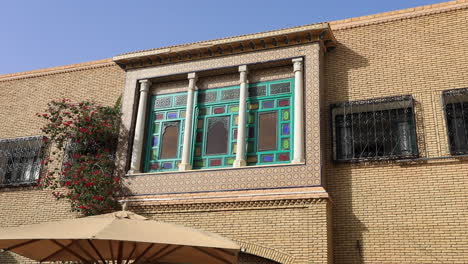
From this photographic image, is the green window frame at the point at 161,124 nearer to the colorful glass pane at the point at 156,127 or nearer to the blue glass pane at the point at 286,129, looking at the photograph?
the colorful glass pane at the point at 156,127

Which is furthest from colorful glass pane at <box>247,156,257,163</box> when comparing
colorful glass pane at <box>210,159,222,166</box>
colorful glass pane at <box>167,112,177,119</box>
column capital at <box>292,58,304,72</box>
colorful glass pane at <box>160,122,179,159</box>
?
colorful glass pane at <box>167,112,177,119</box>

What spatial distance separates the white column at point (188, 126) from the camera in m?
10.9

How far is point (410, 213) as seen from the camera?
9203 mm

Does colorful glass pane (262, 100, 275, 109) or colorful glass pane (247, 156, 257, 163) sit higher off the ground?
colorful glass pane (262, 100, 275, 109)

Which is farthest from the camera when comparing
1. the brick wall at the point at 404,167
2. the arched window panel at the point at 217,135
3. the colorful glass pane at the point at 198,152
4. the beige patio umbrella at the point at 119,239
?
the colorful glass pane at the point at 198,152

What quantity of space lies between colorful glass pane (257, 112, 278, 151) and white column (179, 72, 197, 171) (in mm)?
1666

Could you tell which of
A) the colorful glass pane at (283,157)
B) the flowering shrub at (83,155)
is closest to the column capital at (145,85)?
the flowering shrub at (83,155)

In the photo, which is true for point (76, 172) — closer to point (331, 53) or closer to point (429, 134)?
point (331, 53)

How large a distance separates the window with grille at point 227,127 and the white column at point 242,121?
0.16m

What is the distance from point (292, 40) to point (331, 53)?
1015 millimetres

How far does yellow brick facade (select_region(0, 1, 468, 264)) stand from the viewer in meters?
9.05

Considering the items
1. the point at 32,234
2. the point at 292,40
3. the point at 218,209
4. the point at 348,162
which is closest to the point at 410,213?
the point at 348,162

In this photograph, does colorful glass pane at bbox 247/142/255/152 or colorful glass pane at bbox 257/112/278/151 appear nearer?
colorful glass pane at bbox 257/112/278/151

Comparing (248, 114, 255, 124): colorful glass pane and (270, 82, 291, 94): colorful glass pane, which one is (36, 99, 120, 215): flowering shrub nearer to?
(248, 114, 255, 124): colorful glass pane
